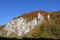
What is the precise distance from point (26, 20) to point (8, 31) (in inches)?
751

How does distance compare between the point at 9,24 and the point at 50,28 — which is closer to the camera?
the point at 50,28

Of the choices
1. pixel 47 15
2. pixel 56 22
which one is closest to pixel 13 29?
pixel 47 15

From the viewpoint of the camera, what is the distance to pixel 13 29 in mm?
178500

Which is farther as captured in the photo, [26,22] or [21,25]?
[21,25]

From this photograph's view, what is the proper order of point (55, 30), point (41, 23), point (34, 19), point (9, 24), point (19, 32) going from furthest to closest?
point (9, 24), point (19, 32), point (34, 19), point (41, 23), point (55, 30)

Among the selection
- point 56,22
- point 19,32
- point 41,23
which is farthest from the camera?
point 19,32

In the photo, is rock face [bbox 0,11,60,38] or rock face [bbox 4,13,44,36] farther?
rock face [bbox 4,13,44,36]

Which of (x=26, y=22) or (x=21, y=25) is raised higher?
(x=26, y=22)

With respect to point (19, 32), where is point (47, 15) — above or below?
above

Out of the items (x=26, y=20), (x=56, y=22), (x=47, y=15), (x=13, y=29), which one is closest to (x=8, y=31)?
(x=13, y=29)

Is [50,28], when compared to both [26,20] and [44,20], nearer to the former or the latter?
[44,20]

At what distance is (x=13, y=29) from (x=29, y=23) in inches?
809

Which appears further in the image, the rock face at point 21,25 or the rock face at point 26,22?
the rock face at point 21,25

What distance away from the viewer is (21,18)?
180625 millimetres
